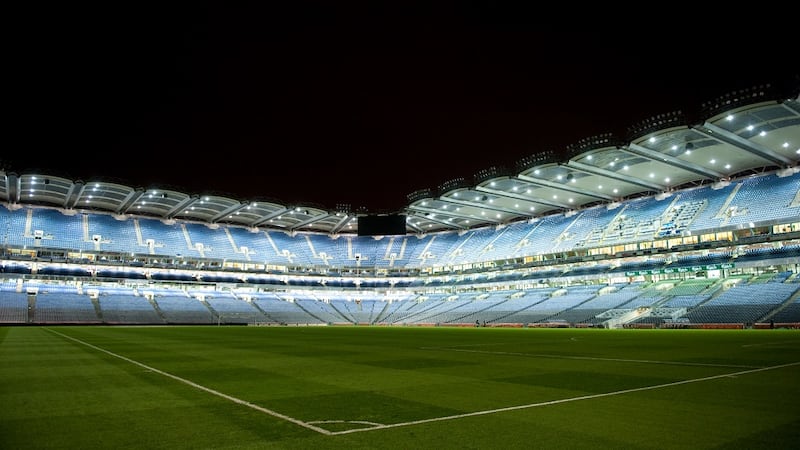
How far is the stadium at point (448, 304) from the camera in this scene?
6.52 m

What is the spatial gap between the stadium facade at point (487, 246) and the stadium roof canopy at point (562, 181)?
266mm

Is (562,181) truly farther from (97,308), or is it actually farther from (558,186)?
(97,308)

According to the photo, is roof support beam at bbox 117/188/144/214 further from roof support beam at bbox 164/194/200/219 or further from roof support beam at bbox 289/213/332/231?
roof support beam at bbox 289/213/332/231

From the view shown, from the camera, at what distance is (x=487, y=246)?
80.1 m

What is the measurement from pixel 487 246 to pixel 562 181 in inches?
945

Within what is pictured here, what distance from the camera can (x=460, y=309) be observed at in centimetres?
7044

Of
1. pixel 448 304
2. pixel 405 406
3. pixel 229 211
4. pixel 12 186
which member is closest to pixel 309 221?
pixel 229 211

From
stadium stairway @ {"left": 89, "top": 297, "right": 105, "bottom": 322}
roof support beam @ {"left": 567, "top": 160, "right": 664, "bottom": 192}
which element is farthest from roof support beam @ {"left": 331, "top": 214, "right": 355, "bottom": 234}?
roof support beam @ {"left": 567, "top": 160, "right": 664, "bottom": 192}

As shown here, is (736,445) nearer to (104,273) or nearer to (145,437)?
(145,437)

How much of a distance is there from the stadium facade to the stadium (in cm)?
31

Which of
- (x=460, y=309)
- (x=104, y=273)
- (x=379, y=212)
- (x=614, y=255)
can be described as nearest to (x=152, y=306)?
(x=104, y=273)

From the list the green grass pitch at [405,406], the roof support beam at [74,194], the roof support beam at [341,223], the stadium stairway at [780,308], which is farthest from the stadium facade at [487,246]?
the green grass pitch at [405,406]

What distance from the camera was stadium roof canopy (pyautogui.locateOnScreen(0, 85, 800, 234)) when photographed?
134ft

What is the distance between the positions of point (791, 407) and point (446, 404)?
478 centimetres
